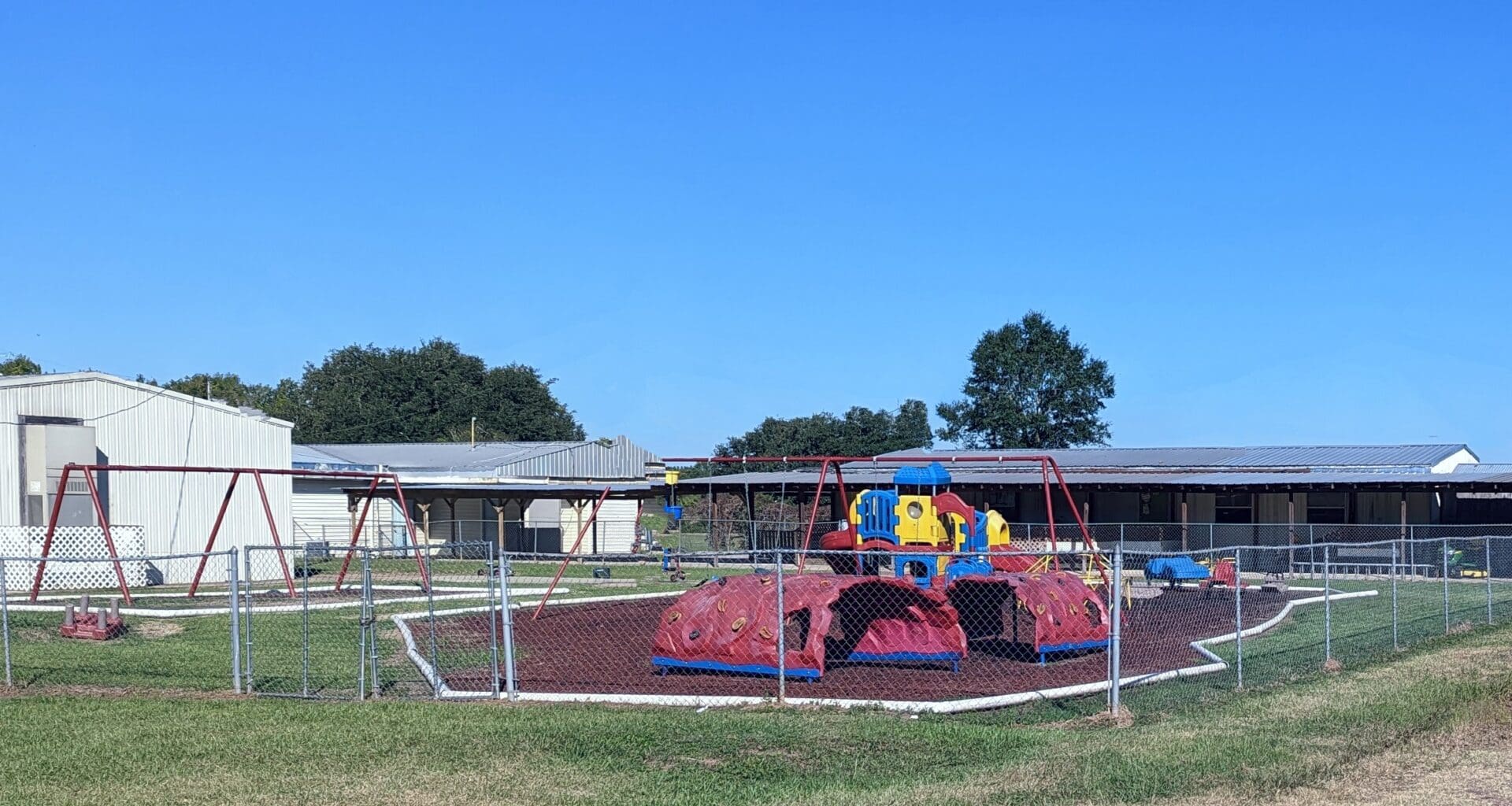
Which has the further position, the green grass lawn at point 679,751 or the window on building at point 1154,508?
the window on building at point 1154,508

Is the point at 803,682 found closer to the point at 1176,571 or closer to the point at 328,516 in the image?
the point at 1176,571

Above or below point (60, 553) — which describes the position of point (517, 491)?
above

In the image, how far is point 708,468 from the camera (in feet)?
271

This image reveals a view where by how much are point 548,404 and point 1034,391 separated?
1461 inches

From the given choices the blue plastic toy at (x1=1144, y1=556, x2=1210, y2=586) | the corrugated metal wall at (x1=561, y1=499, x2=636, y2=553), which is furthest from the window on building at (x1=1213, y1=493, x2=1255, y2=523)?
the corrugated metal wall at (x1=561, y1=499, x2=636, y2=553)

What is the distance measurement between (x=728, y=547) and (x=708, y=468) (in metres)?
36.7

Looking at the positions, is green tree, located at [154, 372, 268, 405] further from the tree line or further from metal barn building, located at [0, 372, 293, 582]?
metal barn building, located at [0, 372, 293, 582]

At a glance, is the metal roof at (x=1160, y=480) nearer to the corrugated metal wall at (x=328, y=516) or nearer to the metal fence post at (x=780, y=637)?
the corrugated metal wall at (x=328, y=516)

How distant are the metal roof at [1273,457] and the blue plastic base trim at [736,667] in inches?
1263

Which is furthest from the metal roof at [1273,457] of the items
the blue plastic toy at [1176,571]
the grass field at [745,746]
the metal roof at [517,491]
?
the grass field at [745,746]

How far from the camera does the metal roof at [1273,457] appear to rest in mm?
49469

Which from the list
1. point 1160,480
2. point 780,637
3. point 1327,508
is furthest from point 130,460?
point 1327,508

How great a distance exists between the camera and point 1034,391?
268 ft

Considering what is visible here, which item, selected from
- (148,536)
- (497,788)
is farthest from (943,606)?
(148,536)
